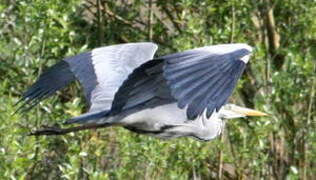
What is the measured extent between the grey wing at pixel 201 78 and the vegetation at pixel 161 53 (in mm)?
1298

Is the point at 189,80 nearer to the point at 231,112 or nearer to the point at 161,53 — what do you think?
the point at 231,112

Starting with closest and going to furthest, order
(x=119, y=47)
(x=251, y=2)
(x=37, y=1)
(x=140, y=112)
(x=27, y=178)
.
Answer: (x=140, y=112)
(x=119, y=47)
(x=37, y=1)
(x=27, y=178)
(x=251, y=2)

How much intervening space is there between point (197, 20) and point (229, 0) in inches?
9.3

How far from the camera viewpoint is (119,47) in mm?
6133

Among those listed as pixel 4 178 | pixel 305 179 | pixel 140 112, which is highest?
pixel 140 112

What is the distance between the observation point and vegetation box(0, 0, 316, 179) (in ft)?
22.7

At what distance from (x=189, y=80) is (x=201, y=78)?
8 cm

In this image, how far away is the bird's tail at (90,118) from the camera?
5342 mm

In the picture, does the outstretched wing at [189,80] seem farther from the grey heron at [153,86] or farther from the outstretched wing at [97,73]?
the outstretched wing at [97,73]

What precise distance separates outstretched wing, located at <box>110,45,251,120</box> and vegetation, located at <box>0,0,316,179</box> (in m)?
0.93

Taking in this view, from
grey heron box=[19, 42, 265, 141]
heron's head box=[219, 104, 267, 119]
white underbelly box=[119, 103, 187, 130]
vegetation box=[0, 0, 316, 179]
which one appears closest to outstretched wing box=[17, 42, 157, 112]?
grey heron box=[19, 42, 265, 141]

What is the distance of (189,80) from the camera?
506 centimetres

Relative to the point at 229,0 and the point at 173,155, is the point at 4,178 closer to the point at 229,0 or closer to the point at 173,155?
the point at 173,155

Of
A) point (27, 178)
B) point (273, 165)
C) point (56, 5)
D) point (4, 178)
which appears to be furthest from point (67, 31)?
point (273, 165)
